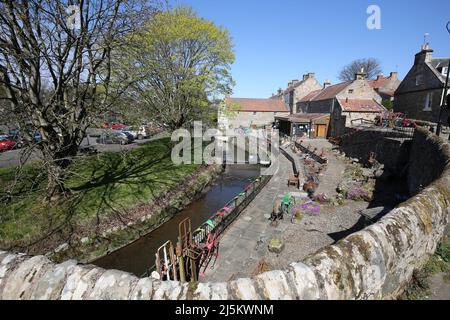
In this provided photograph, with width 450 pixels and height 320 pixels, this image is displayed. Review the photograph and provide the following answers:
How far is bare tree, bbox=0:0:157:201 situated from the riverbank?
1.17 meters

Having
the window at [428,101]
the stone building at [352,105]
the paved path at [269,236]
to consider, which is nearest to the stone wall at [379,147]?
the stone building at [352,105]

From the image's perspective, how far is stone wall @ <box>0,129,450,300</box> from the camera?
2.37m

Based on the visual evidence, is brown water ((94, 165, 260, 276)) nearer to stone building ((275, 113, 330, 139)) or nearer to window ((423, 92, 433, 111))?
stone building ((275, 113, 330, 139))

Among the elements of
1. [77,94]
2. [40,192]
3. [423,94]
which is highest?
[423,94]

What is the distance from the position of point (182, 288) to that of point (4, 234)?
403 inches

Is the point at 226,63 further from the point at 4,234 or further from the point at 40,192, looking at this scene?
the point at 4,234

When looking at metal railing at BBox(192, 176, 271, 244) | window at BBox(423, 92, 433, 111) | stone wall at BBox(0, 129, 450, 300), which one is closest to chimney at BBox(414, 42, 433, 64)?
window at BBox(423, 92, 433, 111)

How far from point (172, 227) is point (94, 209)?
153 inches

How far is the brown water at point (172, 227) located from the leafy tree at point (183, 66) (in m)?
A: 7.21

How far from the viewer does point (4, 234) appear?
8758mm

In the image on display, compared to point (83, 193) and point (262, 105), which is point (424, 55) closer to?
point (262, 105)

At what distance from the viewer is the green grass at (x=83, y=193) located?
30.5ft

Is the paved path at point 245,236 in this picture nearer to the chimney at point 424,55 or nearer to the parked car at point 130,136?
the parked car at point 130,136
